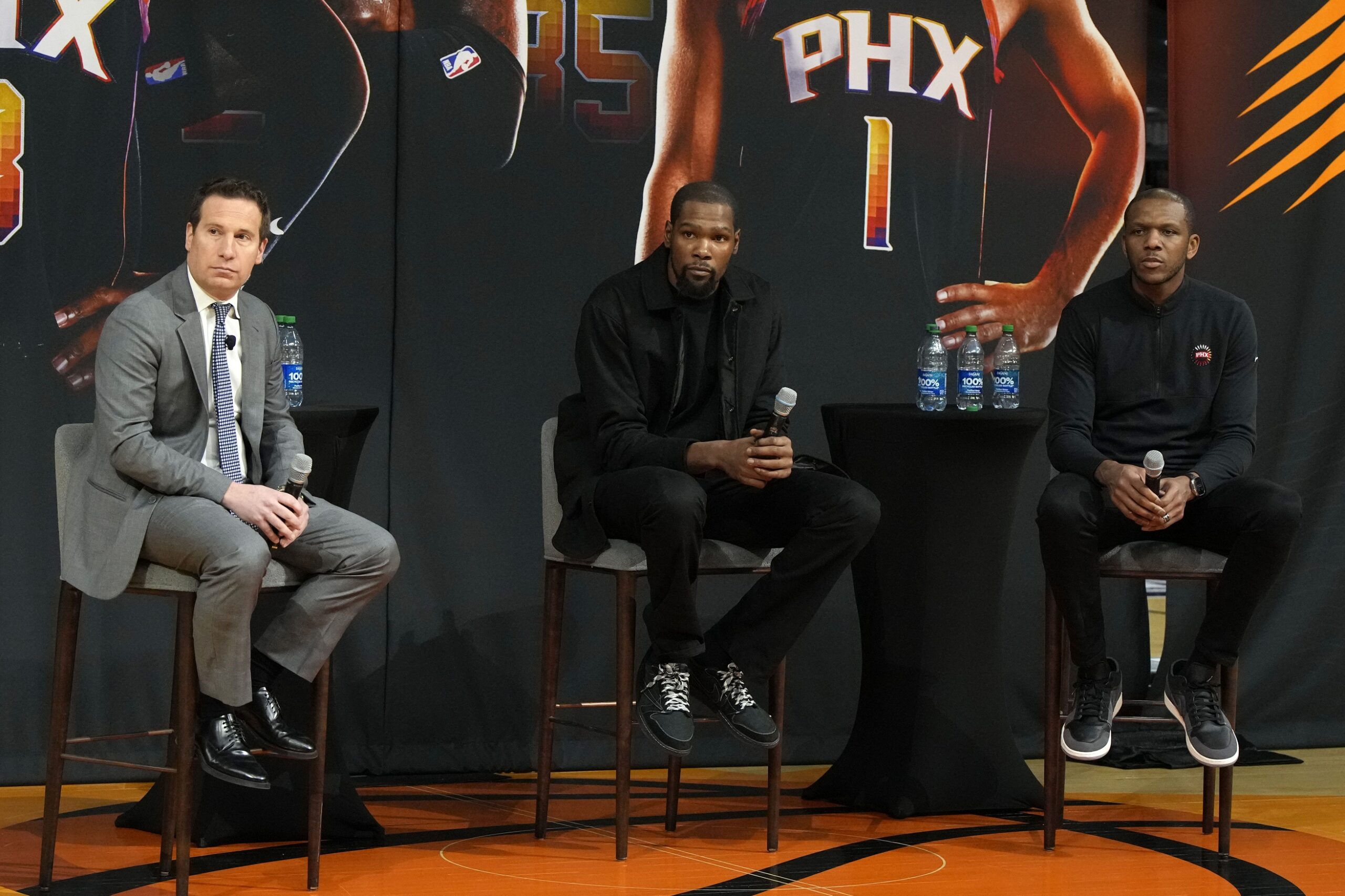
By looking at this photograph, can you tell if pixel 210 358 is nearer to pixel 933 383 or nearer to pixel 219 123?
pixel 219 123

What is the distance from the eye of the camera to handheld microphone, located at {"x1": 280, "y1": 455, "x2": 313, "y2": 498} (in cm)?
315

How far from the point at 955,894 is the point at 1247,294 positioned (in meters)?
2.52

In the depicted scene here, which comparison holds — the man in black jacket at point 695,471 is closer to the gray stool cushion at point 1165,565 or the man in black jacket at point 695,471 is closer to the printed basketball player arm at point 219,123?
the gray stool cushion at point 1165,565

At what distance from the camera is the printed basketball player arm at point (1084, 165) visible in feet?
15.9

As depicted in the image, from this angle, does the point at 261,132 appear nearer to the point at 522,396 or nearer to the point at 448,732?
the point at 522,396

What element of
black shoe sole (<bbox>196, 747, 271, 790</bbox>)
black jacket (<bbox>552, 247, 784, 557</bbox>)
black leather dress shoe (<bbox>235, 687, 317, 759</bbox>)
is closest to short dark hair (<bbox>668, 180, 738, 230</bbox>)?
black jacket (<bbox>552, 247, 784, 557</bbox>)

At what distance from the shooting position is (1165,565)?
11.8 ft

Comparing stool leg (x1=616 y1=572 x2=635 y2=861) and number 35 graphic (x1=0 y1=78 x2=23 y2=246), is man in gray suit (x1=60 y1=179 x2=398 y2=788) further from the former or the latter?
number 35 graphic (x1=0 y1=78 x2=23 y2=246)

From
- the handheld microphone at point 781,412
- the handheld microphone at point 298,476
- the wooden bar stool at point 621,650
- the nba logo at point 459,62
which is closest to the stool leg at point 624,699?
the wooden bar stool at point 621,650

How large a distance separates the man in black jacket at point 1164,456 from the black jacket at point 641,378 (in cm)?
72

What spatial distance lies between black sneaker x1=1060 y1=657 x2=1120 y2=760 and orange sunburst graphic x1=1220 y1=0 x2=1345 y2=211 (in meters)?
2.06

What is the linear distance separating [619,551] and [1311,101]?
9.47ft

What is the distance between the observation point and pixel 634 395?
365 cm

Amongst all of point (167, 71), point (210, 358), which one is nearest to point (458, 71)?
point (167, 71)
